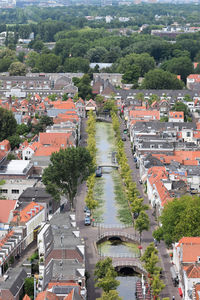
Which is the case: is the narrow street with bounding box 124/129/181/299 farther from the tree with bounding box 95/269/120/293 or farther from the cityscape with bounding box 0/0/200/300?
the tree with bounding box 95/269/120/293

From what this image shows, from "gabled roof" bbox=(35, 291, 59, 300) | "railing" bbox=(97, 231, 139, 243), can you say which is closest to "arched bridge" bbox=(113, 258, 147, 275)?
"railing" bbox=(97, 231, 139, 243)

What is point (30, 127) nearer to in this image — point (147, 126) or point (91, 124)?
point (91, 124)

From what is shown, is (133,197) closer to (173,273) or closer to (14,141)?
(173,273)

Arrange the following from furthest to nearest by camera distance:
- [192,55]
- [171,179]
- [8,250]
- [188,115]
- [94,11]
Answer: [94,11]
[192,55]
[188,115]
[171,179]
[8,250]

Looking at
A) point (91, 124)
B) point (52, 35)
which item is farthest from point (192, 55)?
point (91, 124)

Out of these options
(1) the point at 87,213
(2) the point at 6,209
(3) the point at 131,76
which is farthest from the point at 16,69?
(2) the point at 6,209

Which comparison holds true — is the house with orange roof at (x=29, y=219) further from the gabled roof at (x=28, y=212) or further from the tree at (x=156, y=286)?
the tree at (x=156, y=286)

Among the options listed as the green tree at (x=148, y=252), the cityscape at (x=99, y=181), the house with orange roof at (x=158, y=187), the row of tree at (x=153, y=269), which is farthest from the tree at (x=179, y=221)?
the house with orange roof at (x=158, y=187)
